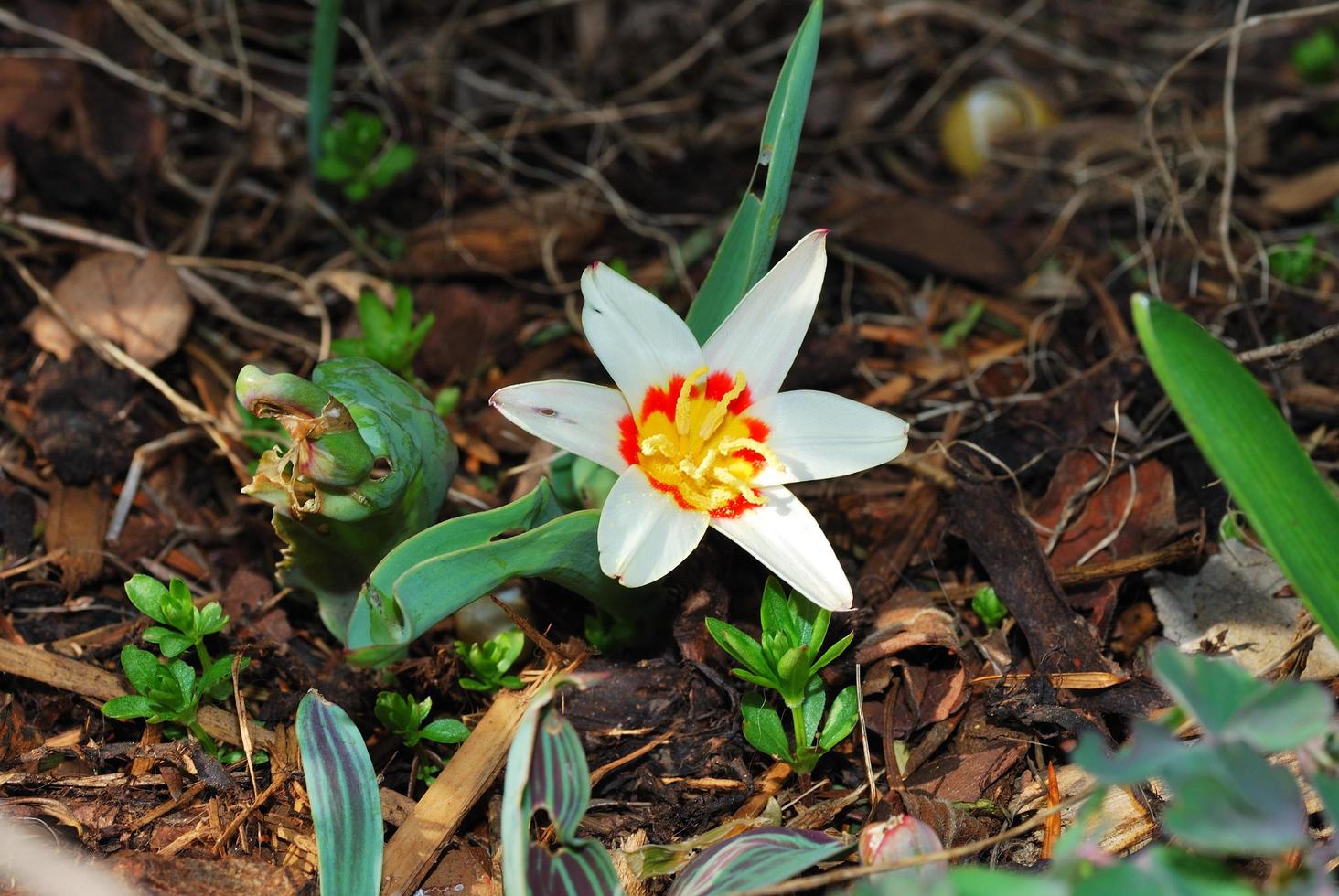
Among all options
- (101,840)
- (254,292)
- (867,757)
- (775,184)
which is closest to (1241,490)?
(867,757)

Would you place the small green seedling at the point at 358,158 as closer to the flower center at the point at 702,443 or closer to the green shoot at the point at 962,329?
the flower center at the point at 702,443

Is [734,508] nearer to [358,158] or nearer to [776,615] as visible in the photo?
[776,615]

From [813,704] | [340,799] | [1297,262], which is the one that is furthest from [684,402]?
[1297,262]

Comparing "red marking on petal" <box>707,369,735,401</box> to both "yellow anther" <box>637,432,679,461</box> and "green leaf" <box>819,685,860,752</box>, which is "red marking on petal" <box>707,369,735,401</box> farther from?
"green leaf" <box>819,685,860,752</box>

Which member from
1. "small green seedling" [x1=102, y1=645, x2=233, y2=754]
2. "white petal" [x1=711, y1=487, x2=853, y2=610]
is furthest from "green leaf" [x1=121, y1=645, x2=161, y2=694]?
"white petal" [x1=711, y1=487, x2=853, y2=610]

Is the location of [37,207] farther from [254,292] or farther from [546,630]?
[546,630]

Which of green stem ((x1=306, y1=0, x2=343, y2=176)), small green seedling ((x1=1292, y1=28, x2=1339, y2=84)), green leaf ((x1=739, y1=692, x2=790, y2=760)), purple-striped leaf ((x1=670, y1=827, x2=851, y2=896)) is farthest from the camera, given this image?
small green seedling ((x1=1292, y1=28, x2=1339, y2=84))
